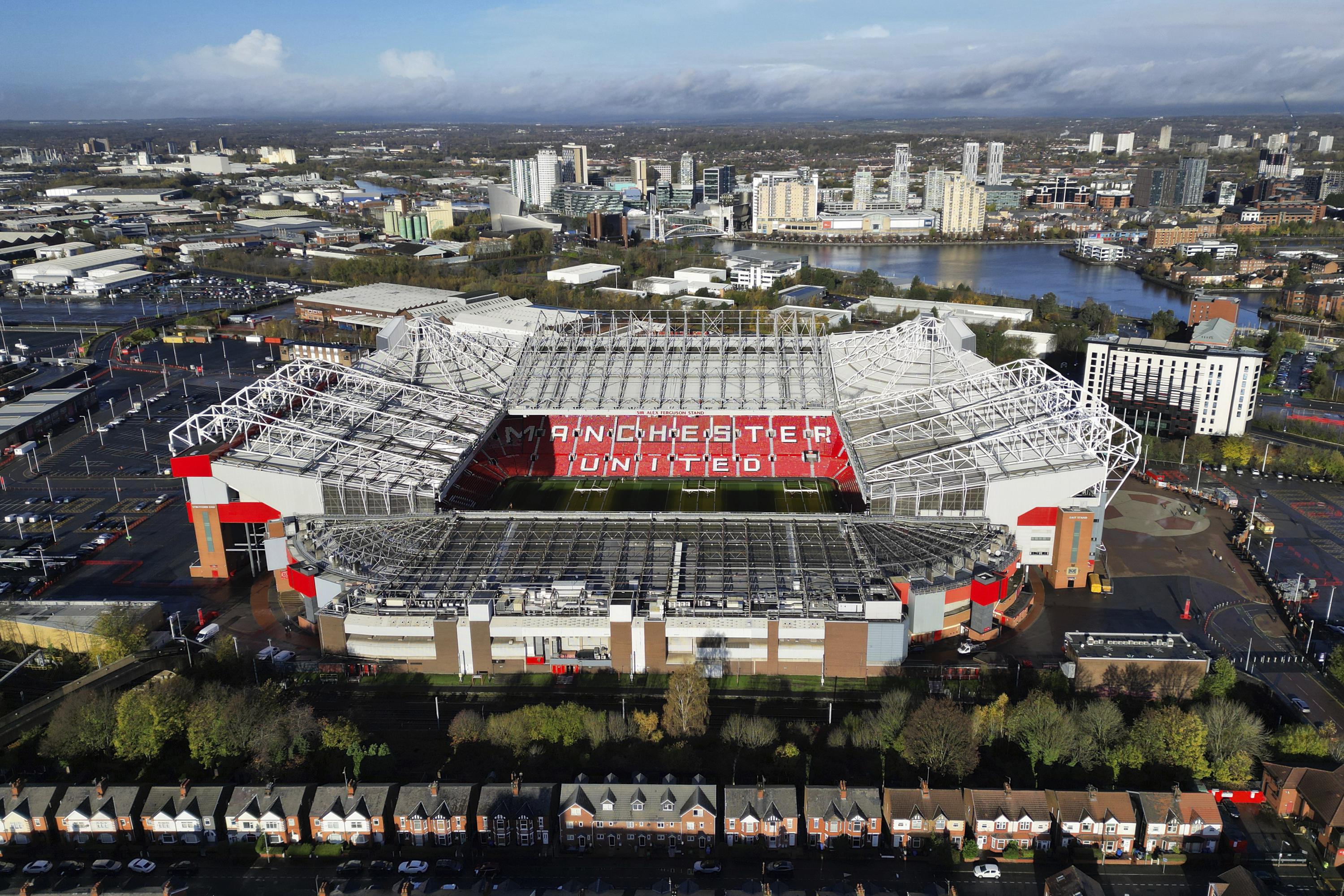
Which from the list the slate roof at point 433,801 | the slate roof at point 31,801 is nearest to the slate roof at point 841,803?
the slate roof at point 433,801

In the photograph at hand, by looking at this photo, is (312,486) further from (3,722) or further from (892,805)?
(892,805)

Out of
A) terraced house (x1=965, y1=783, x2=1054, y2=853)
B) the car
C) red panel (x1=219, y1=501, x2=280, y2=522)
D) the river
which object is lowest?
the car

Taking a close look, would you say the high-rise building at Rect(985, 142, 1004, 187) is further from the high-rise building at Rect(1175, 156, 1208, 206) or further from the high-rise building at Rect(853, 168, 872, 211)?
the high-rise building at Rect(853, 168, 872, 211)

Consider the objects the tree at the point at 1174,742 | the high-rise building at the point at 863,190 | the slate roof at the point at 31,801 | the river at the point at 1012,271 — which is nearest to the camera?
the slate roof at the point at 31,801

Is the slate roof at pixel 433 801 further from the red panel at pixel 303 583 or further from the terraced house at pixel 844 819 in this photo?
the red panel at pixel 303 583

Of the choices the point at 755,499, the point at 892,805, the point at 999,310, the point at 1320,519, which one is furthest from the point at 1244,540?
the point at 999,310

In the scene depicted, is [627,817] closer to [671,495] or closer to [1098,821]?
[1098,821]

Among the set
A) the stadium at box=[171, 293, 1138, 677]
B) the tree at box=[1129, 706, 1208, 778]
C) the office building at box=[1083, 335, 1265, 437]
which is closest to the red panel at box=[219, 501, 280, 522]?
the stadium at box=[171, 293, 1138, 677]
